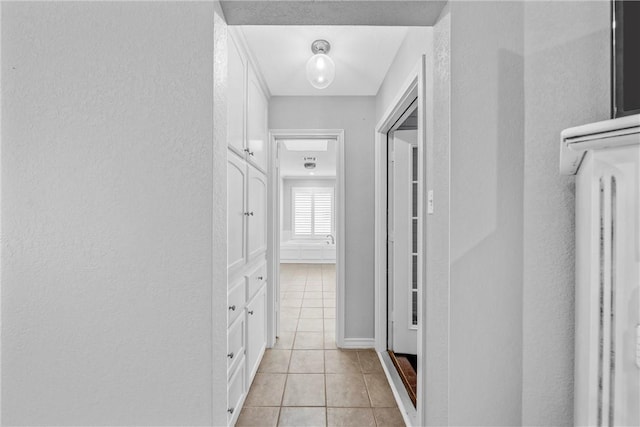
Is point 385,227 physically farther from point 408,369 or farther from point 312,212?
point 312,212

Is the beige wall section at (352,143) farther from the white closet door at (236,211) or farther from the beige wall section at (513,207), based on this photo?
the beige wall section at (513,207)

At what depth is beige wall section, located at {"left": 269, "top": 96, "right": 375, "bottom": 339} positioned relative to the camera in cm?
280

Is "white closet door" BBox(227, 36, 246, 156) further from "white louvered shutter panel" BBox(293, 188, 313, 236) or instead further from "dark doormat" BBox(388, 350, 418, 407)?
"white louvered shutter panel" BBox(293, 188, 313, 236)

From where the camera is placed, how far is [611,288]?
85 cm

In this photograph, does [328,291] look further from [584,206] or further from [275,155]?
[584,206]

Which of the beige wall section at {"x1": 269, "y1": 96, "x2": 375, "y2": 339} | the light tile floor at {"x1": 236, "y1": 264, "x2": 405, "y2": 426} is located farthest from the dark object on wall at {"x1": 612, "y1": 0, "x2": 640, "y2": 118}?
the beige wall section at {"x1": 269, "y1": 96, "x2": 375, "y2": 339}

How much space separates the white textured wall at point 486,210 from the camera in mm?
1080

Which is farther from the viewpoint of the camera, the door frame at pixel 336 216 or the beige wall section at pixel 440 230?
the door frame at pixel 336 216

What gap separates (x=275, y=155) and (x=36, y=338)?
6.90ft

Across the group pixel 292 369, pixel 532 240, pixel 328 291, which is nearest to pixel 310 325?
pixel 292 369

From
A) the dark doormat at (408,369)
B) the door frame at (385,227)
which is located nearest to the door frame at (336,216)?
the door frame at (385,227)

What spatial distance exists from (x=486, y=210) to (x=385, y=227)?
156 centimetres

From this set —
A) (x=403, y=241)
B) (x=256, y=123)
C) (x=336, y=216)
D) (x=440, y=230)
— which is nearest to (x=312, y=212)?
(x=336, y=216)

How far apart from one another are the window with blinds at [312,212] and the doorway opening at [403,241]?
18.7 feet
